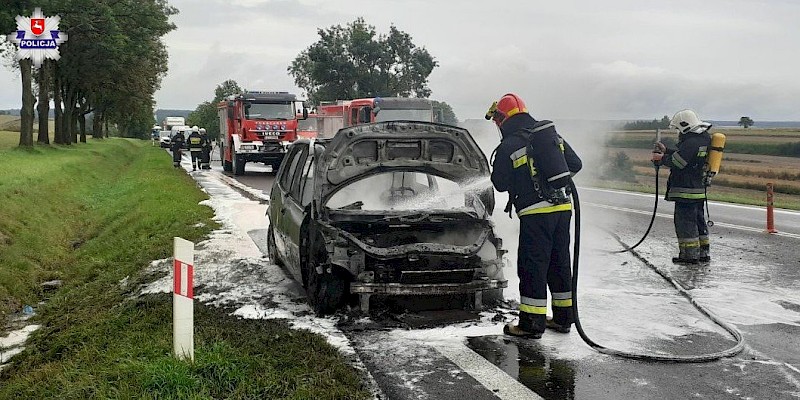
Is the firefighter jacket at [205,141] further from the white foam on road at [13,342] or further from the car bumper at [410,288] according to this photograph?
the car bumper at [410,288]

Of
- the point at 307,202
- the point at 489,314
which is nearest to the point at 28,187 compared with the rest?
the point at 307,202

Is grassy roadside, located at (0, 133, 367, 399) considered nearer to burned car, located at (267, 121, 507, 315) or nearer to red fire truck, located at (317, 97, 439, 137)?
burned car, located at (267, 121, 507, 315)

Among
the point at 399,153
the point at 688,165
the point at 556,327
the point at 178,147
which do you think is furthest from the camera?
the point at 178,147

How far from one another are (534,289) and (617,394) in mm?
1408

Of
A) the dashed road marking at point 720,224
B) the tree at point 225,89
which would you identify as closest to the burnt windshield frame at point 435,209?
the dashed road marking at point 720,224

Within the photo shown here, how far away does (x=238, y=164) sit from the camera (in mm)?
26469

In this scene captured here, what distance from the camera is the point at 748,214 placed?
51.4 ft

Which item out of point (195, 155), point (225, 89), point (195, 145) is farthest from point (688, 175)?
point (225, 89)

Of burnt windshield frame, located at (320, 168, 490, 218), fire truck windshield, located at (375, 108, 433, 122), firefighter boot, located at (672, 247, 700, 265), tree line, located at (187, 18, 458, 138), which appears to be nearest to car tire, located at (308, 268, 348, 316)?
burnt windshield frame, located at (320, 168, 490, 218)

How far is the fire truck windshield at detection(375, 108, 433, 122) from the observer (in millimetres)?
23750

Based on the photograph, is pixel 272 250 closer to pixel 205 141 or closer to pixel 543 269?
pixel 543 269

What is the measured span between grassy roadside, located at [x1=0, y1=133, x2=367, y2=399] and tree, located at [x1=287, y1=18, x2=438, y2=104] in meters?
45.0

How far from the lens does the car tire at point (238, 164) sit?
86.1 ft

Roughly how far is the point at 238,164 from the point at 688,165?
19.4 m
